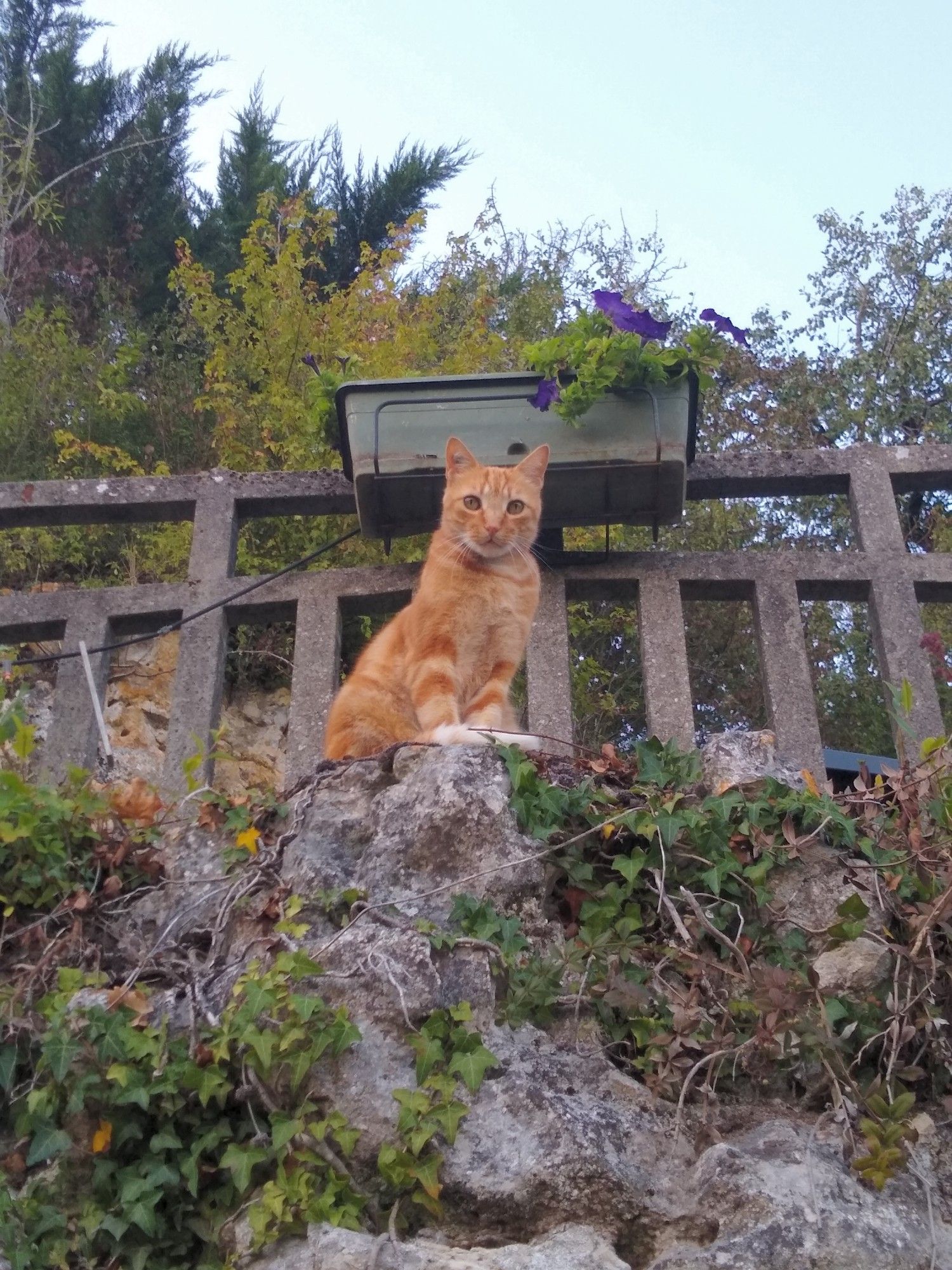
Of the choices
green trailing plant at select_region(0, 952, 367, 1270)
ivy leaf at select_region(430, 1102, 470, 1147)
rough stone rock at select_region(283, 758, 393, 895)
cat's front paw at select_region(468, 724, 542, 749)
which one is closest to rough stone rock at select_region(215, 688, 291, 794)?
cat's front paw at select_region(468, 724, 542, 749)

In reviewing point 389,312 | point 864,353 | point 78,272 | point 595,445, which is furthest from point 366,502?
point 78,272

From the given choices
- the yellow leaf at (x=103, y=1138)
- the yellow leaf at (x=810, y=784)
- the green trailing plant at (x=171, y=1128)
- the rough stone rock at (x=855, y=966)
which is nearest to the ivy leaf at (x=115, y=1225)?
the green trailing plant at (x=171, y=1128)

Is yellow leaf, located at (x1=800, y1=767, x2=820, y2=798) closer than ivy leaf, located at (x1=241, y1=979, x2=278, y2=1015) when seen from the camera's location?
No

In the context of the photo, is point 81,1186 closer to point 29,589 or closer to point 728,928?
point 728,928

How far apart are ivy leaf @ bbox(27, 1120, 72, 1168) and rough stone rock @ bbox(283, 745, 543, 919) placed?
2.51 ft

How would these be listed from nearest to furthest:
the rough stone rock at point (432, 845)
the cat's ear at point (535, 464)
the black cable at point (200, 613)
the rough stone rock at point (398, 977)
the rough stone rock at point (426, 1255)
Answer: the rough stone rock at point (426, 1255), the rough stone rock at point (398, 977), the rough stone rock at point (432, 845), the cat's ear at point (535, 464), the black cable at point (200, 613)

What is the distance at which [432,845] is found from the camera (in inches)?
128

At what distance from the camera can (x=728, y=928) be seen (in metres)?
3.23

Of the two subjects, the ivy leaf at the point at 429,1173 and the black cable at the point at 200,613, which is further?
the black cable at the point at 200,613

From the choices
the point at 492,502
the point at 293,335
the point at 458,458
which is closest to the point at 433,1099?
the point at 492,502

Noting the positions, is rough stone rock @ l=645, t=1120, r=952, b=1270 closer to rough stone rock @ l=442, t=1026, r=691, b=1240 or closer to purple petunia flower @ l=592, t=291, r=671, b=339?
rough stone rock @ l=442, t=1026, r=691, b=1240

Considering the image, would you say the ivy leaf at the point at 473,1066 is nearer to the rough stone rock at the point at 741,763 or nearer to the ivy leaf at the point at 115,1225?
the ivy leaf at the point at 115,1225

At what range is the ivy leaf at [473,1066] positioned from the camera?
105 inches

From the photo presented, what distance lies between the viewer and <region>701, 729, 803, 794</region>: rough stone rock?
3508mm
